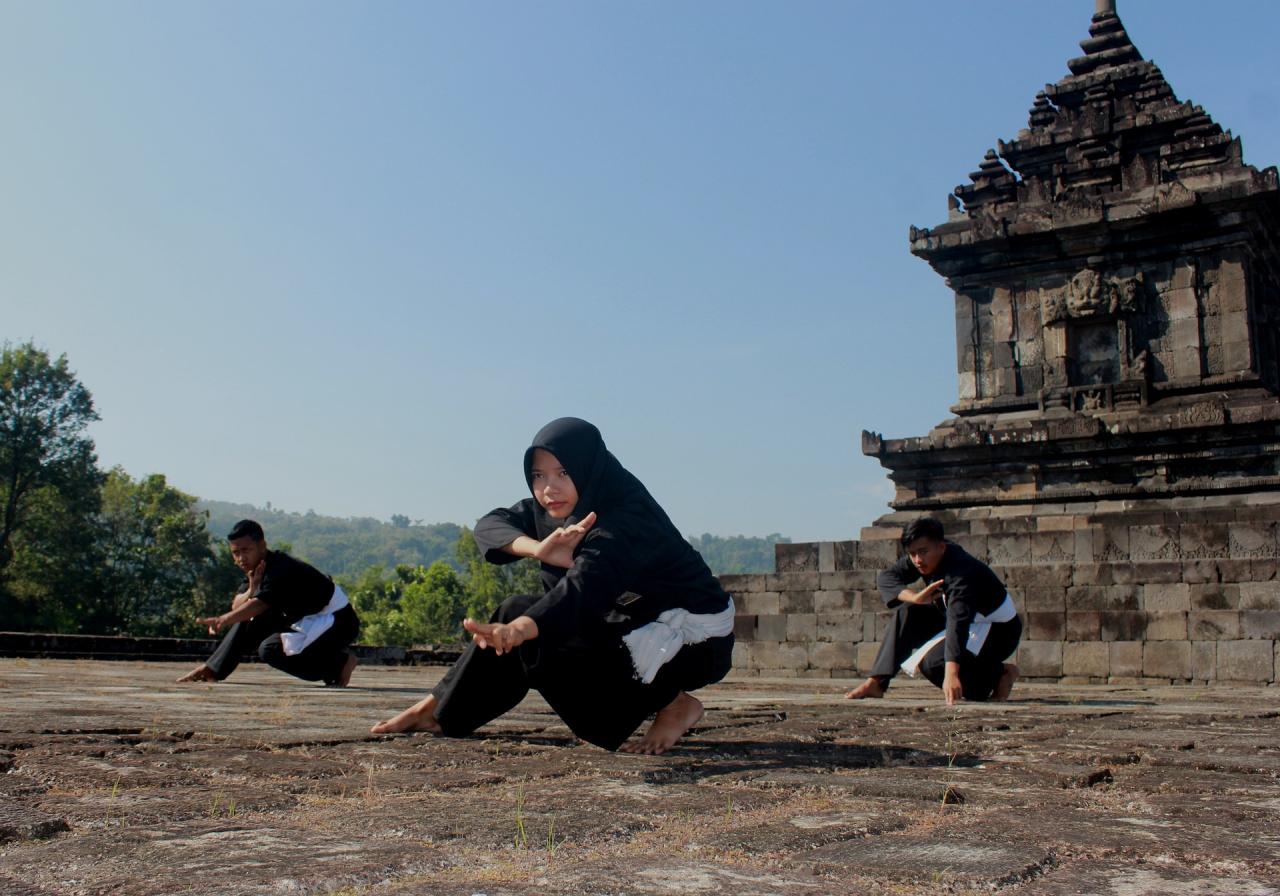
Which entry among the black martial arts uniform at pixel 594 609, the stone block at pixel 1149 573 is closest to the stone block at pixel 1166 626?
the stone block at pixel 1149 573

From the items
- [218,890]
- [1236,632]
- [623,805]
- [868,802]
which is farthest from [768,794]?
[1236,632]

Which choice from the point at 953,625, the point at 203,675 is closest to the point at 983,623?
the point at 953,625

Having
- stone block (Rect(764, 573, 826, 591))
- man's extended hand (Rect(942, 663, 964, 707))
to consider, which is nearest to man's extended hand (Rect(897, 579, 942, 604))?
man's extended hand (Rect(942, 663, 964, 707))

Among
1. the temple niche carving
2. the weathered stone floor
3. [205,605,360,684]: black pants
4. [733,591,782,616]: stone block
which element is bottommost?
the weathered stone floor

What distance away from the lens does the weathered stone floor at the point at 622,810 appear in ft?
7.21

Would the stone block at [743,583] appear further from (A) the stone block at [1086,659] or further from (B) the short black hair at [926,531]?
(B) the short black hair at [926,531]

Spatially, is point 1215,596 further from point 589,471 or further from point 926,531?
point 589,471

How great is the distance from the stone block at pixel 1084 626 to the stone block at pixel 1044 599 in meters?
0.17

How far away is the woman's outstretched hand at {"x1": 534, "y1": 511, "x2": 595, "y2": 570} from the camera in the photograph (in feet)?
14.0

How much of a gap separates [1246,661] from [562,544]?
9.79m

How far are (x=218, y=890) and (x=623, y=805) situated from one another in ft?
3.98

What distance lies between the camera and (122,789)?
122 inches

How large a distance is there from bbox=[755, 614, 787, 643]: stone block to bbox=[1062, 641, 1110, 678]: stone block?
3459mm

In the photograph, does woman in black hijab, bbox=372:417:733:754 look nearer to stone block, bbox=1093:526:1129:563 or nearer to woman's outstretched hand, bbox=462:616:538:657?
woman's outstretched hand, bbox=462:616:538:657
